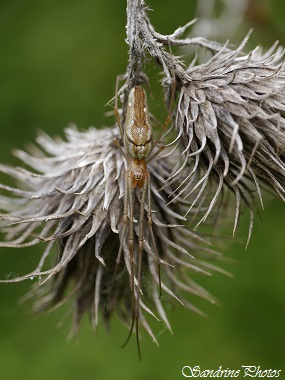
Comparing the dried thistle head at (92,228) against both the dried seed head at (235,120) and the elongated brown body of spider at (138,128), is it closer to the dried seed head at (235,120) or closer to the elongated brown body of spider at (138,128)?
the elongated brown body of spider at (138,128)

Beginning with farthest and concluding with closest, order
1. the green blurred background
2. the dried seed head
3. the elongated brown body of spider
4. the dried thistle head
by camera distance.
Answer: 1. the green blurred background
2. the dried thistle head
3. the elongated brown body of spider
4. the dried seed head

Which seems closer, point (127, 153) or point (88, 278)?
point (127, 153)

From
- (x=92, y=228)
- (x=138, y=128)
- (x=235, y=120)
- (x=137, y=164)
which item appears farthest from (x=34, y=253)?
(x=235, y=120)

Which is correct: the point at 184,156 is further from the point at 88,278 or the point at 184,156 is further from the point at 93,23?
the point at 93,23

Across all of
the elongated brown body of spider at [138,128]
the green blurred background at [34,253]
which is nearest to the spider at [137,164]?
the elongated brown body of spider at [138,128]

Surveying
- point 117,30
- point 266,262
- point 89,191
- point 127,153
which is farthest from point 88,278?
point 117,30

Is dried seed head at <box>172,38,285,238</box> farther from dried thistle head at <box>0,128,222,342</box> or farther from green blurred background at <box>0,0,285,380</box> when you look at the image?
green blurred background at <box>0,0,285,380</box>

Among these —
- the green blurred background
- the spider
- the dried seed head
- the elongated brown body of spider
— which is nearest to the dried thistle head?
the spider
